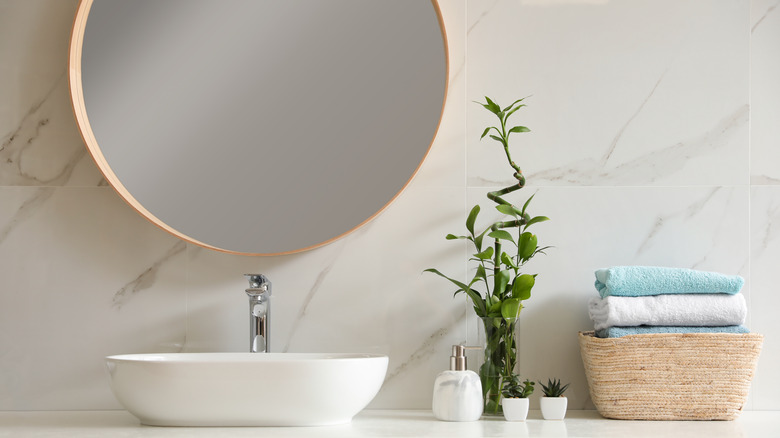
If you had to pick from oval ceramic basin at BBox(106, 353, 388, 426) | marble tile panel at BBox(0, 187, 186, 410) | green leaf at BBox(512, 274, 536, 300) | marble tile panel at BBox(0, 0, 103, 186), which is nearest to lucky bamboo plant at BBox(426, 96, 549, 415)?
green leaf at BBox(512, 274, 536, 300)

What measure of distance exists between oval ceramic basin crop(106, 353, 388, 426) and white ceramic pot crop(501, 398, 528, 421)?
0.87 feet

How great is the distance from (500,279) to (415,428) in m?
0.32

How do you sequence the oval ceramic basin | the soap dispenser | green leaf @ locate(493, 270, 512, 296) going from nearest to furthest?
the oval ceramic basin, the soap dispenser, green leaf @ locate(493, 270, 512, 296)

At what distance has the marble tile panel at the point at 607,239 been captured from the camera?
4.68 feet

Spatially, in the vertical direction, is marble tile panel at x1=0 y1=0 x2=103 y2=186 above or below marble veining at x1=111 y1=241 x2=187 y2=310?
above

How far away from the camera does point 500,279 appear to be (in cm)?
129

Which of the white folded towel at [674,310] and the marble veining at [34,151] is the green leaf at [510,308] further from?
the marble veining at [34,151]

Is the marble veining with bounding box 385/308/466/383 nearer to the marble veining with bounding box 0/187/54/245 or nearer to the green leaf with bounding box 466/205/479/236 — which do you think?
the green leaf with bounding box 466/205/479/236

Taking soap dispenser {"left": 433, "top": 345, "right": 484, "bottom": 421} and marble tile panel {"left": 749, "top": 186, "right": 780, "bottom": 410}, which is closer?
soap dispenser {"left": 433, "top": 345, "right": 484, "bottom": 421}

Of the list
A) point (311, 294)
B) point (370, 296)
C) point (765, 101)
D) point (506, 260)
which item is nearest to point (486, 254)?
point (506, 260)

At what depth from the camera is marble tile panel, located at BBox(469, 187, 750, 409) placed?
1.43 meters

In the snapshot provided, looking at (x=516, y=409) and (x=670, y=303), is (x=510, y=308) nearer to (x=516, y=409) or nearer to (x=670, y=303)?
(x=516, y=409)

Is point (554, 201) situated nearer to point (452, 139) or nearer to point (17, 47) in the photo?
point (452, 139)

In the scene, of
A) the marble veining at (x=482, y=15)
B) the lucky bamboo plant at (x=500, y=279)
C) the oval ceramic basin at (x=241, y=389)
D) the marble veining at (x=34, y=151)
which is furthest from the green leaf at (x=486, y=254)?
the marble veining at (x=34, y=151)
